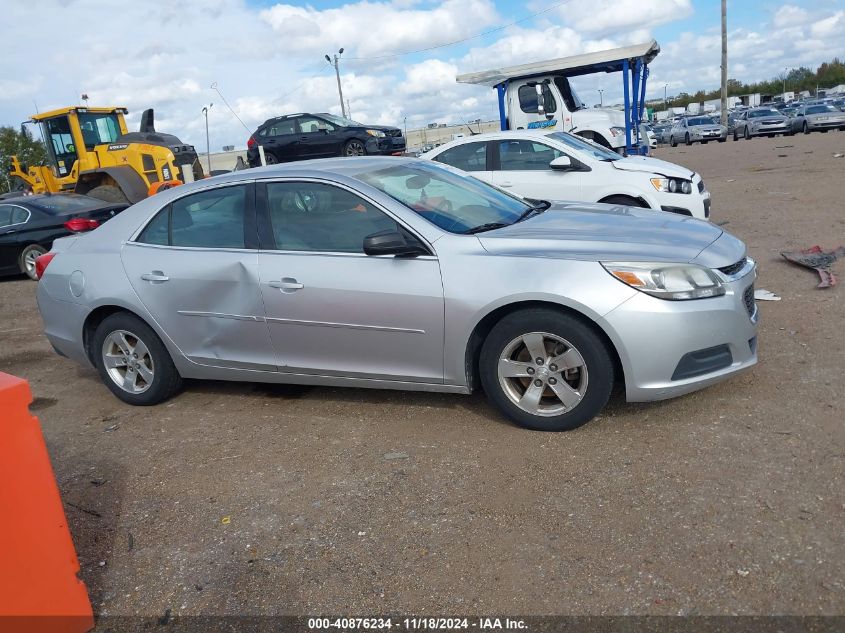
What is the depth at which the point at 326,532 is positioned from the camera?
3.36 m

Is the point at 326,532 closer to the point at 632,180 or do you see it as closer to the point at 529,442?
the point at 529,442

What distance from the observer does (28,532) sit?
2.47m

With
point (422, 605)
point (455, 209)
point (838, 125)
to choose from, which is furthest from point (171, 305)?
point (838, 125)

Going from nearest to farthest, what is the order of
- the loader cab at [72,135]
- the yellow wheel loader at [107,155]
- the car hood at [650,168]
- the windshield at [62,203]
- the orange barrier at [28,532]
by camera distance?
the orange barrier at [28,532] < the car hood at [650,168] < the windshield at [62,203] < the yellow wheel loader at [107,155] < the loader cab at [72,135]

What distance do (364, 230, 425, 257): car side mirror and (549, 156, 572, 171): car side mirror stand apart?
193 inches

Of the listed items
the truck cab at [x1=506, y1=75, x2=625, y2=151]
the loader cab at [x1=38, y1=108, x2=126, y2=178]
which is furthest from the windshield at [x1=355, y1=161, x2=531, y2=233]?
the loader cab at [x1=38, y1=108, x2=126, y2=178]

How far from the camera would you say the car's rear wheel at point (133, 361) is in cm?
504

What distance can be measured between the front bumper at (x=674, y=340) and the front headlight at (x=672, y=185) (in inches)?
189

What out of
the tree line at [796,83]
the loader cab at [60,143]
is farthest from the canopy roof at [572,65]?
the tree line at [796,83]

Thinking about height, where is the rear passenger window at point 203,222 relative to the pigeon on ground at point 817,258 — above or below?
above

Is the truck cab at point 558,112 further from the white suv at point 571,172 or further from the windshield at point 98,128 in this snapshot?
the windshield at point 98,128

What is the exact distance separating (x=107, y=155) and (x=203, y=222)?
12.8 meters

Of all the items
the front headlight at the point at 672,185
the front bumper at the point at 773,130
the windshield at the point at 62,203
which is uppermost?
the windshield at the point at 62,203

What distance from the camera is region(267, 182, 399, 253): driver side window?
4395 mm
